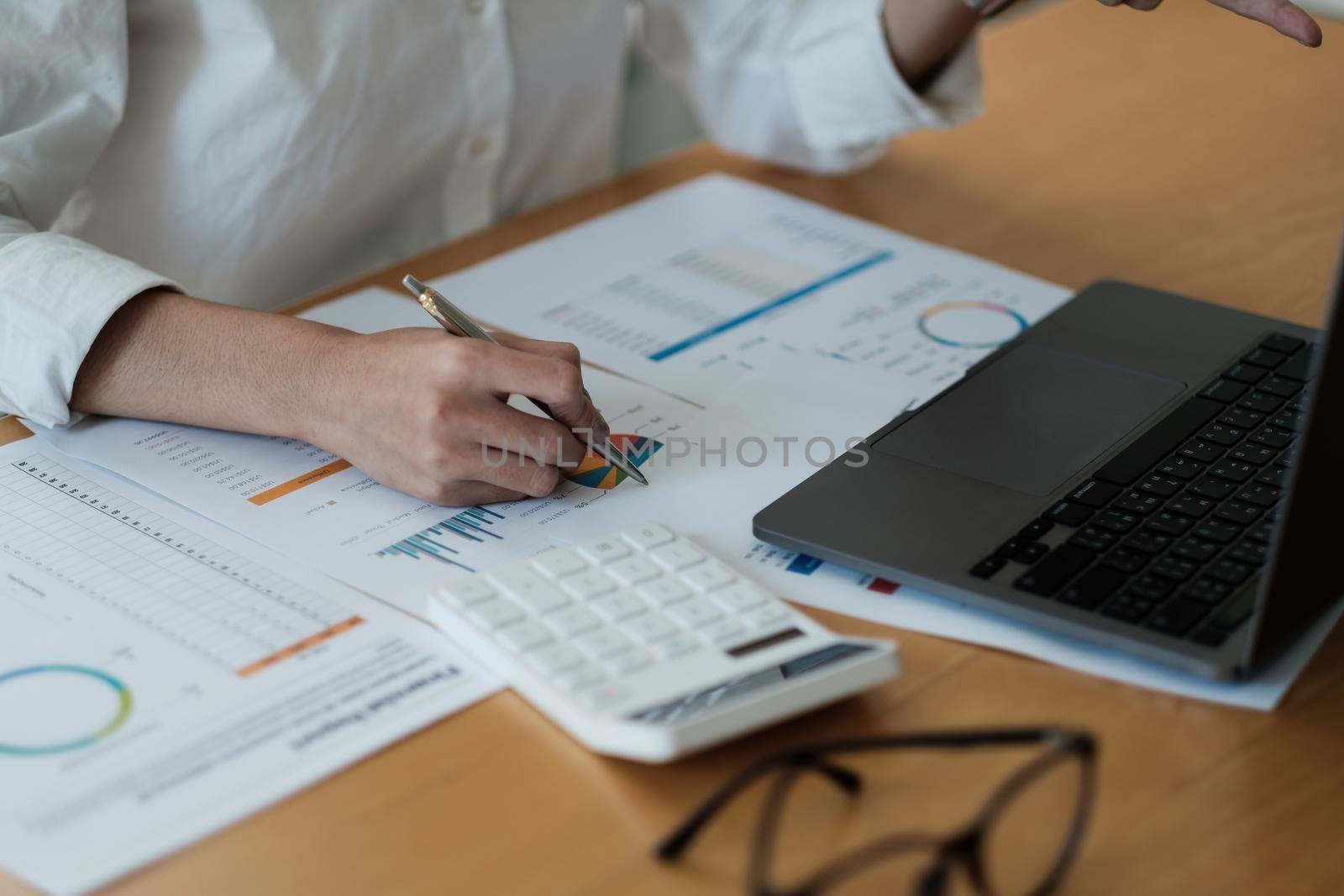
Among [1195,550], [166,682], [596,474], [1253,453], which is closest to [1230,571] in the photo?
[1195,550]

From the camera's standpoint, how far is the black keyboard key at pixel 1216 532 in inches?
24.5

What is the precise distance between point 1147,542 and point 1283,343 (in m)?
0.26

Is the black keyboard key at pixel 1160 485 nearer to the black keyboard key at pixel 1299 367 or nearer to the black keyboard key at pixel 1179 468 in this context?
the black keyboard key at pixel 1179 468

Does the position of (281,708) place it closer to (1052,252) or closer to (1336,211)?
(1052,252)

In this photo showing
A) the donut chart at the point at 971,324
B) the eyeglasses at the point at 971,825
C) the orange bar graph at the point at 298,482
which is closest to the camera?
the eyeglasses at the point at 971,825

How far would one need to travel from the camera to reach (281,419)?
75 centimetres

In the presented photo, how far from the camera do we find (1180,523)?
0.64m

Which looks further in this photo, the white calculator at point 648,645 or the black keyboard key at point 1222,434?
the black keyboard key at point 1222,434

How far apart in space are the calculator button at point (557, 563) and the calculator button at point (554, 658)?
0.16 feet

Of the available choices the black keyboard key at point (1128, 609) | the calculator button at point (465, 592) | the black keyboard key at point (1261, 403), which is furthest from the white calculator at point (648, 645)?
the black keyboard key at point (1261, 403)

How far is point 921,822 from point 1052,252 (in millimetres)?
610

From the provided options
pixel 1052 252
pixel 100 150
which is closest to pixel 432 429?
pixel 100 150

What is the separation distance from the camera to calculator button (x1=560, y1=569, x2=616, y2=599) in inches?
23.6

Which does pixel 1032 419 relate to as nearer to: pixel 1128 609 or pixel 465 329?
pixel 1128 609
